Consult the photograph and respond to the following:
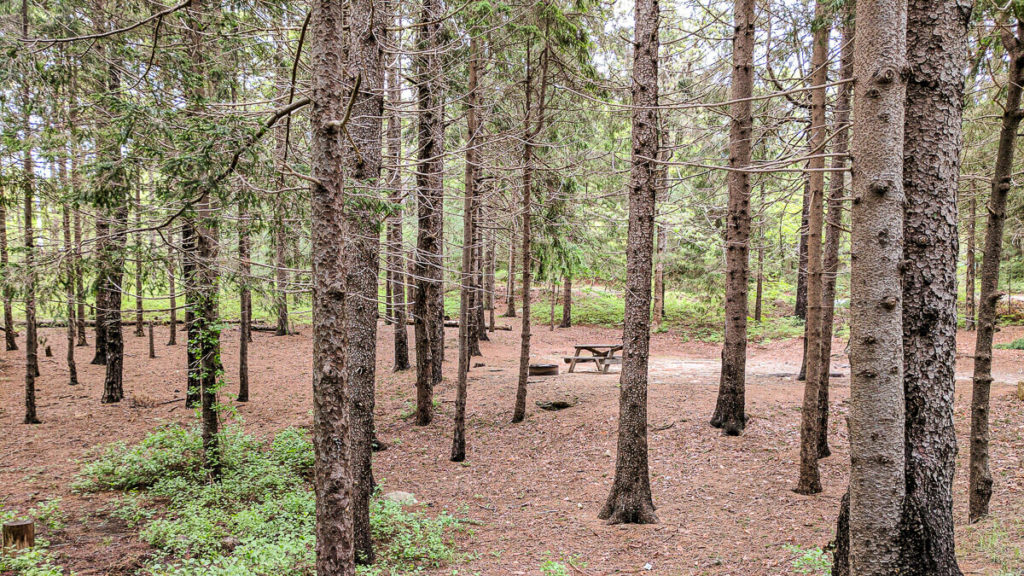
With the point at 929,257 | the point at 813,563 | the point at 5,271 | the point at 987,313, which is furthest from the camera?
the point at 5,271

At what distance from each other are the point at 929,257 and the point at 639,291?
3.25m

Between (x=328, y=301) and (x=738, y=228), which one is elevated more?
(x=738, y=228)

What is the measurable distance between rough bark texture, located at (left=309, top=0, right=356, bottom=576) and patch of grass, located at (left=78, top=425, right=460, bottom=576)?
1.75 m

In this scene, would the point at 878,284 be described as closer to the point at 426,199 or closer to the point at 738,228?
the point at 738,228

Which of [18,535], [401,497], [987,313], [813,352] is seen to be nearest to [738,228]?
[813,352]

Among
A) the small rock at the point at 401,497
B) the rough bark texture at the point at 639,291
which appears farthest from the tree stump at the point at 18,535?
the rough bark texture at the point at 639,291

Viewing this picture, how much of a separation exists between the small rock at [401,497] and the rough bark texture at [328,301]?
13.1ft

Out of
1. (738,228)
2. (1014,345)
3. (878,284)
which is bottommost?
(1014,345)

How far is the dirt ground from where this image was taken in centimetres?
557

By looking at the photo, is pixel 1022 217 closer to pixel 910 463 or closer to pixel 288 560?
pixel 910 463

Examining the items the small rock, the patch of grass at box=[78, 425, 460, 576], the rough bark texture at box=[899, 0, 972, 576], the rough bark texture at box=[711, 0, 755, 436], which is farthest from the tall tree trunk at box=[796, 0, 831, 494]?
the small rock

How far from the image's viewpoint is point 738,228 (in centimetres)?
869

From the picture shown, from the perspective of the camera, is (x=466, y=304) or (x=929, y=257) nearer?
(x=929, y=257)

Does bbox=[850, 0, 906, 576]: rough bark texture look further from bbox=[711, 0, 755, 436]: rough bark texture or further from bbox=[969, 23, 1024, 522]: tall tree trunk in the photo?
bbox=[711, 0, 755, 436]: rough bark texture
